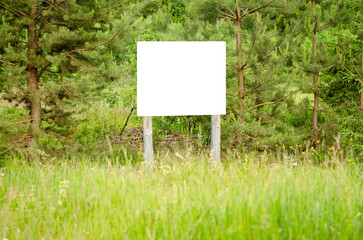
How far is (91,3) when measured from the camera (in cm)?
544

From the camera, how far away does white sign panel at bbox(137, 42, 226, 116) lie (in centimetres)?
454

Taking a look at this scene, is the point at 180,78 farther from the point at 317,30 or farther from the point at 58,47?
the point at 317,30

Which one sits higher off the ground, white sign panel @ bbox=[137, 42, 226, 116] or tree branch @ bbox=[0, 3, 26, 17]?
tree branch @ bbox=[0, 3, 26, 17]

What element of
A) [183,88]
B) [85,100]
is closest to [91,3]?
[85,100]

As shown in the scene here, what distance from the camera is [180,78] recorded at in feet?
15.2

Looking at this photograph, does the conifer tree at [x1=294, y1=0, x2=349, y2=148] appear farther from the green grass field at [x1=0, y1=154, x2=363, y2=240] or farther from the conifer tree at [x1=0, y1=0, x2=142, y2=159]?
the green grass field at [x1=0, y1=154, x2=363, y2=240]

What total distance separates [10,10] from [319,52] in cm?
479

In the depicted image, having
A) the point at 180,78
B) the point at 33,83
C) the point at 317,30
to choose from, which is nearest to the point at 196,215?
the point at 180,78

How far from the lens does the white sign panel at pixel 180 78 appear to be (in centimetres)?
454

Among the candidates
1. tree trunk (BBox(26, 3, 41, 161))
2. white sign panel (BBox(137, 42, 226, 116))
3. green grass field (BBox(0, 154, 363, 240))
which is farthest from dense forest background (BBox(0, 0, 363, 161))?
green grass field (BBox(0, 154, 363, 240))

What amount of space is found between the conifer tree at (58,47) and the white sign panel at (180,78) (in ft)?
2.61

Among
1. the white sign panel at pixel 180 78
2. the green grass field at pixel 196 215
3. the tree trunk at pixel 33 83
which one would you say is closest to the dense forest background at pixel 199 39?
the tree trunk at pixel 33 83

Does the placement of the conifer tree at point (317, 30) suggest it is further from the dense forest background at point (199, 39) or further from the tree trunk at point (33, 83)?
the tree trunk at point (33, 83)

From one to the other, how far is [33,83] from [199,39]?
8.33ft
